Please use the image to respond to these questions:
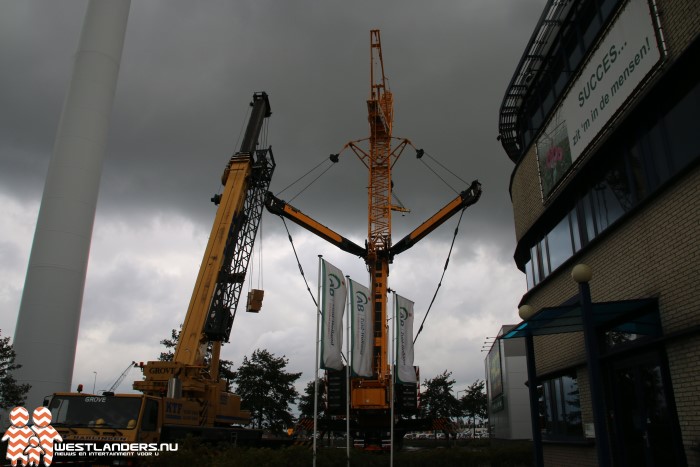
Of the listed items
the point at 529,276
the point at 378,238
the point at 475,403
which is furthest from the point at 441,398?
the point at 529,276

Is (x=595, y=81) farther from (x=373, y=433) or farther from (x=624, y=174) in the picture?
(x=373, y=433)

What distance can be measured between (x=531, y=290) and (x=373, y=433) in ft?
40.7

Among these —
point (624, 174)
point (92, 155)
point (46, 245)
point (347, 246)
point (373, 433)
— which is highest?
point (92, 155)

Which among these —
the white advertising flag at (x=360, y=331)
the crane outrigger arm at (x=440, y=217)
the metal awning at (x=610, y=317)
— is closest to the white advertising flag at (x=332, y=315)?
the white advertising flag at (x=360, y=331)

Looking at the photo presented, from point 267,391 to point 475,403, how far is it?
3000cm

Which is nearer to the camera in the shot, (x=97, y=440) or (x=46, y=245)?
(x=97, y=440)

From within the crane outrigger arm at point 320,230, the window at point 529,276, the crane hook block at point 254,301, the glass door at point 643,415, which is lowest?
the glass door at point 643,415

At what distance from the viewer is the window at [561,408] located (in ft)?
44.9

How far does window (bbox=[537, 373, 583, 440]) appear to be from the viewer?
13688 millimetres

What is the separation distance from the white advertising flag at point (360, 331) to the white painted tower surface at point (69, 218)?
14.5m

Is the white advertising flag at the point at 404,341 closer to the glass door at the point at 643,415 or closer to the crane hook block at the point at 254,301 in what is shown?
the glass door at the point at 643,415

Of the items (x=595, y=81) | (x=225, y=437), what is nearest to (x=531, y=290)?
(x=595, y=81)

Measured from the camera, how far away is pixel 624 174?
35.7ft

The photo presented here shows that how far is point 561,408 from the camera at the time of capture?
14.8 m
